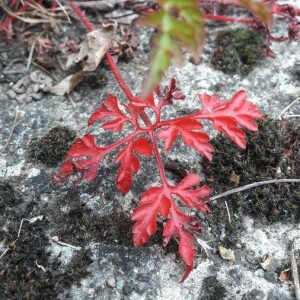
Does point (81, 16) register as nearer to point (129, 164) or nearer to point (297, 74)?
point (129, 164)

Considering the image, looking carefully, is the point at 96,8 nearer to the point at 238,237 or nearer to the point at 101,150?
the point at 101,150

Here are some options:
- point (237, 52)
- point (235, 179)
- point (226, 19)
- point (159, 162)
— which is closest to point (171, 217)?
point (159, 162)

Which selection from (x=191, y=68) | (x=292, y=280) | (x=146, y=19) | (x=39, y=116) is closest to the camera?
(x=146, y=19)

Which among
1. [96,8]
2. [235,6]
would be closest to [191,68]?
[235,6]

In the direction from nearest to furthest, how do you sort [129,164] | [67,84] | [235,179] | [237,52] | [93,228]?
1. [129,164]
2. [93,228]
3. [235,179]
4. [67,84]
5. [237,52]

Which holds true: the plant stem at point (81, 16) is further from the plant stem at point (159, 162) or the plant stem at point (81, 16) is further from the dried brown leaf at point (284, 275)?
the dried brown leaf at point (284, 275)
